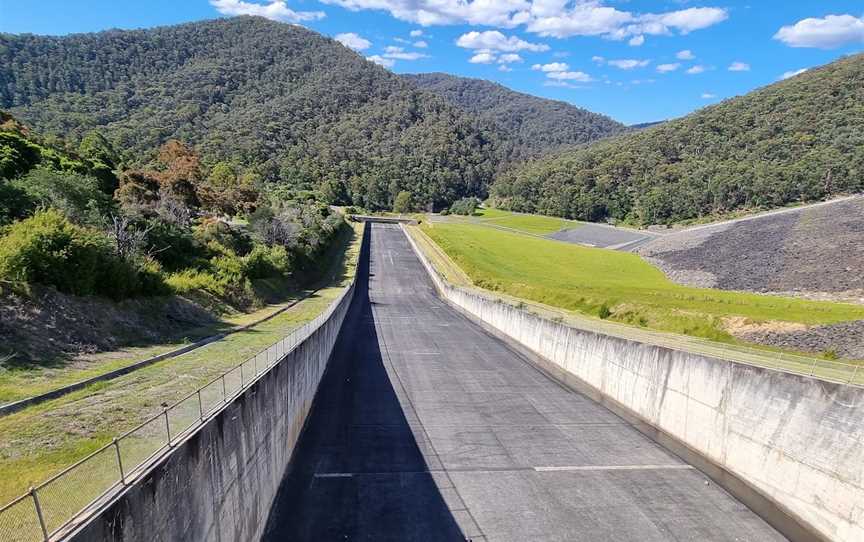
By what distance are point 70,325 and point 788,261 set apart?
7018 cm

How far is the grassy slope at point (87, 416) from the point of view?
8133 millimetres

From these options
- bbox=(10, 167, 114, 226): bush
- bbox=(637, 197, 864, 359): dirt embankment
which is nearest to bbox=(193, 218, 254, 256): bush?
bbox=(10, 167, 114, 226): bush

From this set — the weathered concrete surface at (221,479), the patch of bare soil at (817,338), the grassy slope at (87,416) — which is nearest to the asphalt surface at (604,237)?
the patch of bare soil at (817,338)

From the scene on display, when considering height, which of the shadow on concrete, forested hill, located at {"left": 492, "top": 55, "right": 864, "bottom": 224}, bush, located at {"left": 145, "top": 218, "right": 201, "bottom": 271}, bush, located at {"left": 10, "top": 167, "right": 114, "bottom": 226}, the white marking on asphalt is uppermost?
forested hill, located at {"left": 492, "top": 55, "right": 864, "bottom": 224}

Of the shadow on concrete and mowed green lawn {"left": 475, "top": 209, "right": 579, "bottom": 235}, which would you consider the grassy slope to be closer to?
the shadow on concrete

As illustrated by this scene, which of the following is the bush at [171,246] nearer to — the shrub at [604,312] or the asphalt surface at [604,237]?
the shrub at [604,312]

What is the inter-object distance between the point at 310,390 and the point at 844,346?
27417 mm

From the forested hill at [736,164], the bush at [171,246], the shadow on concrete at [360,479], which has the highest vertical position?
the forested hill at [736,164]

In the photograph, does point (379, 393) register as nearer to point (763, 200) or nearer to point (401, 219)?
point (401, 219)

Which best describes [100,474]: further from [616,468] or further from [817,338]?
[817,338]

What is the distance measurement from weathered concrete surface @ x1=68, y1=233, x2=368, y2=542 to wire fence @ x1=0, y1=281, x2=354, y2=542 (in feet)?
0.60

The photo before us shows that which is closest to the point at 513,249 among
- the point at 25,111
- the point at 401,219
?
the point at 401,219

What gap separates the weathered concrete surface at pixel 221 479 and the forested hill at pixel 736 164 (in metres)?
142

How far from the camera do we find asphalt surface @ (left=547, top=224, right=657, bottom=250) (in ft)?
338
